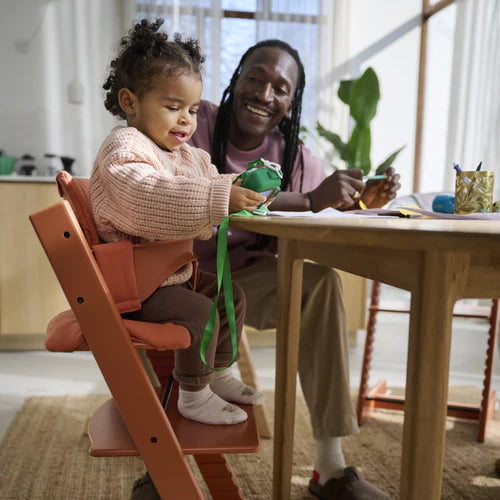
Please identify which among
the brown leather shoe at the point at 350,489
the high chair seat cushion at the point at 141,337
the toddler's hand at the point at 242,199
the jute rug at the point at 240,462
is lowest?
the jute rug at the point at 240,462

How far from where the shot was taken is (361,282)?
2.89 m

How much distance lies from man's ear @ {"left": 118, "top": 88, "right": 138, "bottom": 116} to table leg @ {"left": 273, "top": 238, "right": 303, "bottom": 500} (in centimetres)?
40

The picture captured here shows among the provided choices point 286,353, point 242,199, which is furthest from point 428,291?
point 286,353

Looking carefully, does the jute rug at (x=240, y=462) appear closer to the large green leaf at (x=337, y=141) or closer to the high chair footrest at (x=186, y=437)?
the high chair footrest at (x=186, y=437)

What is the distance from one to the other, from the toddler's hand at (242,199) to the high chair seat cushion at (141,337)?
0.72ft

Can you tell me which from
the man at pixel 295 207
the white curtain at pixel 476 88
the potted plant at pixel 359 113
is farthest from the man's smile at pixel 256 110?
the white curtain at pixel 476 88

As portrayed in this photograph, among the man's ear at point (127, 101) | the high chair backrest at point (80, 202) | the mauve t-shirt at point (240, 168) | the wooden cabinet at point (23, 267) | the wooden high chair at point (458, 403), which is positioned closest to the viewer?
the high chair backrest at point (80, 202)

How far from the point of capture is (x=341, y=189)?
122 cm

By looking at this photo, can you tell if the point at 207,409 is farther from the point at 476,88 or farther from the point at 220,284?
the point at 476,88

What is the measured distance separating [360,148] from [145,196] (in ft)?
8.72

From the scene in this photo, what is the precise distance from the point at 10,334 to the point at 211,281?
199 cm

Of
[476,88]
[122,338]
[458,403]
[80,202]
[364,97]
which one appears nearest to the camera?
[122,338]

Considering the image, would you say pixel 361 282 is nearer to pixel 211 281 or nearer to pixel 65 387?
pixel 65 387

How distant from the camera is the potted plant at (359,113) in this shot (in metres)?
3.24
